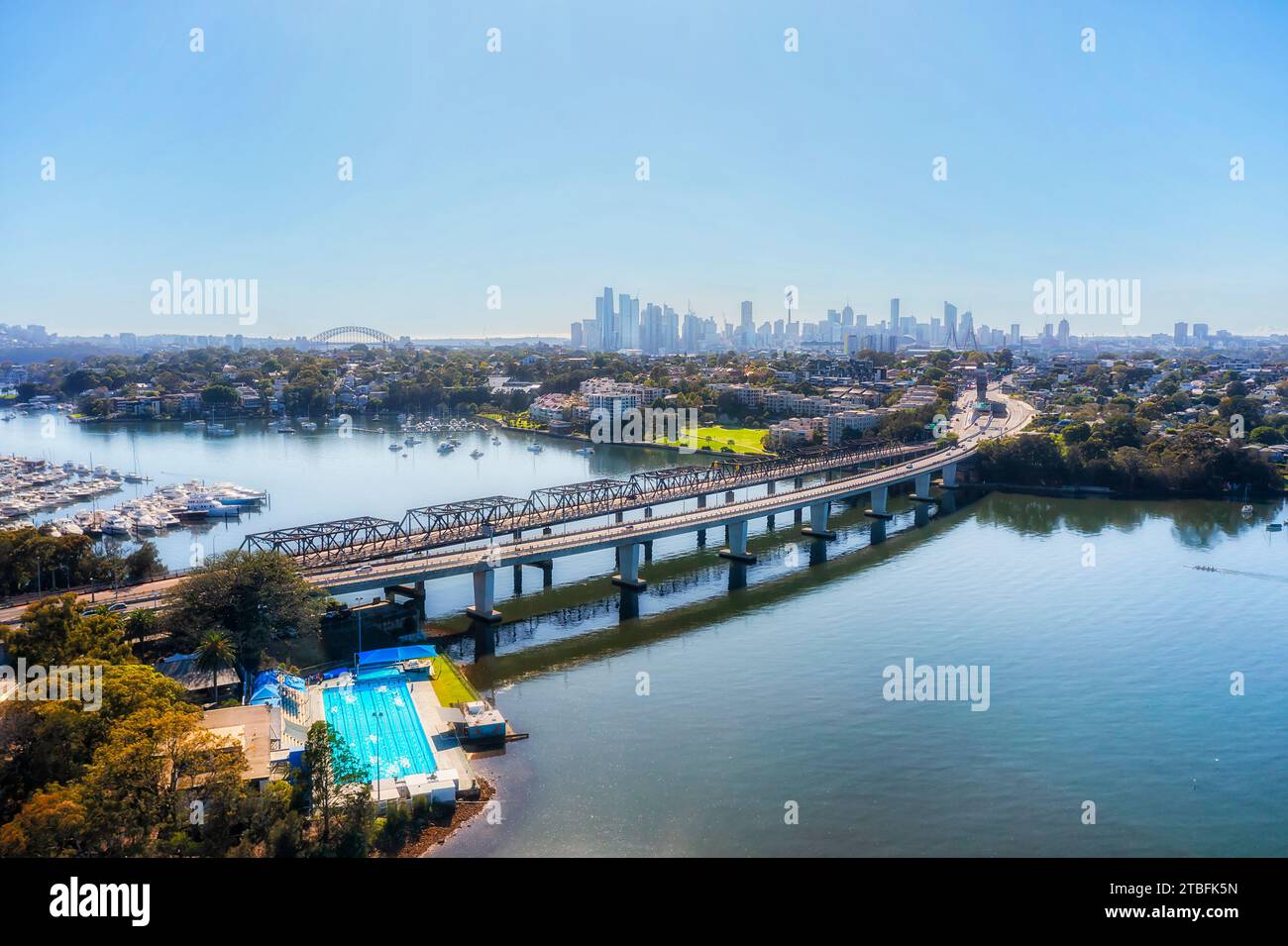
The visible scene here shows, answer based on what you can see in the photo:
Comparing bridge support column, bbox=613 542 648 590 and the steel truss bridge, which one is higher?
the steel truss bridge

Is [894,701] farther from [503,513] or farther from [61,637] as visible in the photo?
[503,513]

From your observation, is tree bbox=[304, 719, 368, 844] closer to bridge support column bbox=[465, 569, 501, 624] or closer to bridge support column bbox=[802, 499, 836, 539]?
bridge support column bbox=[465, 569, 501, 624]

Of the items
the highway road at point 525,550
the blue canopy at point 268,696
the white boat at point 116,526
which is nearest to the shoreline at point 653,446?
the highway road at point 525,550

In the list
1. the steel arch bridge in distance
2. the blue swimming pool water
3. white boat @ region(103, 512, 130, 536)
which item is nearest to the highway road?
the blue swimming pool water
